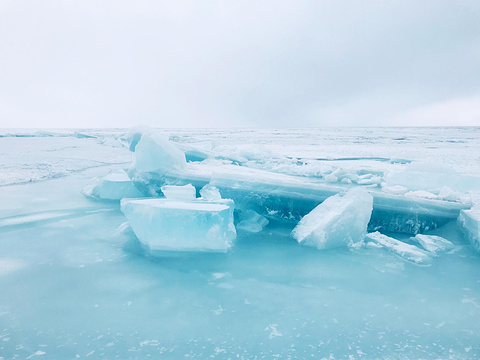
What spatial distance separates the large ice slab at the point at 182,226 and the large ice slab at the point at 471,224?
220cm

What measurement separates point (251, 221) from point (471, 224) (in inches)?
83.4

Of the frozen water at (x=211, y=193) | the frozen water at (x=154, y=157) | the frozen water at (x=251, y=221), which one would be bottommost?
the frozen water at (x=251, y=221)

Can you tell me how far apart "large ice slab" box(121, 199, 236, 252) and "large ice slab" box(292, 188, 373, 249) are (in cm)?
Answer: 82

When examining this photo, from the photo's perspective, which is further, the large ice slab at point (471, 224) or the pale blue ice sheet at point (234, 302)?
the large ice slab at point (471, 224)

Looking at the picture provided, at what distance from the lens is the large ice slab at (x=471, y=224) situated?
2.97 metres

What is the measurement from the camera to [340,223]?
3.04 m

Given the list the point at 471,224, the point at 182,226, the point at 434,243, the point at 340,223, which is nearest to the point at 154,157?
the point at 182,226

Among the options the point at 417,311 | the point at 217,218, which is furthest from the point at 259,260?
the point at 417,311

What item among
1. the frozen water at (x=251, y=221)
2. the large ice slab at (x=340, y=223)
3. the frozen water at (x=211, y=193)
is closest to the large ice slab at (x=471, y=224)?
the large ice slab at (x=340, y=223)

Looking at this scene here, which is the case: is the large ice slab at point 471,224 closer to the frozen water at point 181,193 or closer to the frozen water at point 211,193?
the frozen water at point 211,193

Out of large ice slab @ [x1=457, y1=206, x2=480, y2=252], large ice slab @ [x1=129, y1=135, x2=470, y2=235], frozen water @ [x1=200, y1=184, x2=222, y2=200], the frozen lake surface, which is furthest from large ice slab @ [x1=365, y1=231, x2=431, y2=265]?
frozen water @ [x1=200, y1=184, x2=222, y2=200]

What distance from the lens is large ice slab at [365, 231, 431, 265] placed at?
2.84m

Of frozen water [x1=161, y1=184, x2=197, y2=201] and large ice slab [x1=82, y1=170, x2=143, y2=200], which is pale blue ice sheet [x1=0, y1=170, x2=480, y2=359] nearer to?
frozen water [x1=161, y1=184, x2=197, y2=201]

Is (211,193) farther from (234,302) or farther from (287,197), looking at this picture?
(234,302)
